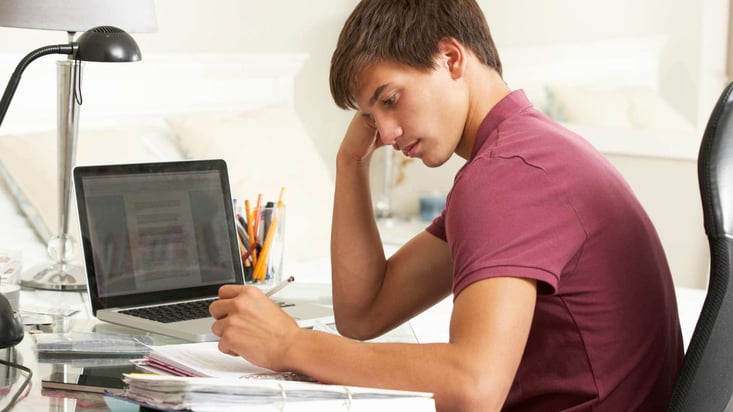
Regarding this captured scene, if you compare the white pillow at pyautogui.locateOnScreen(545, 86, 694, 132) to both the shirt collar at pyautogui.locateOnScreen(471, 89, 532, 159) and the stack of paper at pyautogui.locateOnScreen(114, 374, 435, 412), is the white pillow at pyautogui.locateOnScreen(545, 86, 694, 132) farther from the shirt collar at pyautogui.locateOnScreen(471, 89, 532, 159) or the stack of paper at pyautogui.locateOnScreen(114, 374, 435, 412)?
the stack of paper at pyautogui.locateOnScreen(114, 374, 435, 412)

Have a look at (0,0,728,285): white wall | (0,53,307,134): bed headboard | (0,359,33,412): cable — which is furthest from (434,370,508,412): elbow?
(0,0,728,285): white wall

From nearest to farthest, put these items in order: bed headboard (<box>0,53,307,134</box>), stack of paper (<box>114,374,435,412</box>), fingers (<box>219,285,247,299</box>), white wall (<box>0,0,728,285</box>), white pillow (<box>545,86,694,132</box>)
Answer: stack of paper (<box>114,374,435,412</box>) < fingers (<box>219,285,247,299</box>) < bed headboard (<box>0,53,307,134</box>) < white wall (<box>0,0,728,285</box>) < white pillow (<box>545,86,694,132</box>)

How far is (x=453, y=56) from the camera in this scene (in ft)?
4.40

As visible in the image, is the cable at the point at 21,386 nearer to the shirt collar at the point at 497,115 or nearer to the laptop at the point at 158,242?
the laptop at the point at 158,242

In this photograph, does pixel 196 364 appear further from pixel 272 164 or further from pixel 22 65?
pixel 272 164

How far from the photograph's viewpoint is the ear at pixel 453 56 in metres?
1.33

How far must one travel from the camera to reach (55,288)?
1849 millimetres

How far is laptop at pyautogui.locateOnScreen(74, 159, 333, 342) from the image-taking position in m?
1.60

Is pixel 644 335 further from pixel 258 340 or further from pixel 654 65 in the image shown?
pixel 654 65

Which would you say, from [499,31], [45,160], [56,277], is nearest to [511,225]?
[56,277]

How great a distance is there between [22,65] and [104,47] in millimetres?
183

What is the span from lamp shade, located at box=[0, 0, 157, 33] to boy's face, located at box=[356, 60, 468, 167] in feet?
2.57

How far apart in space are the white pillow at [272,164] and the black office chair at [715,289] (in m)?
1.52

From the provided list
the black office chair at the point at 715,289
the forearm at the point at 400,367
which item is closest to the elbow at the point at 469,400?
the forearm at the point at 400,367
